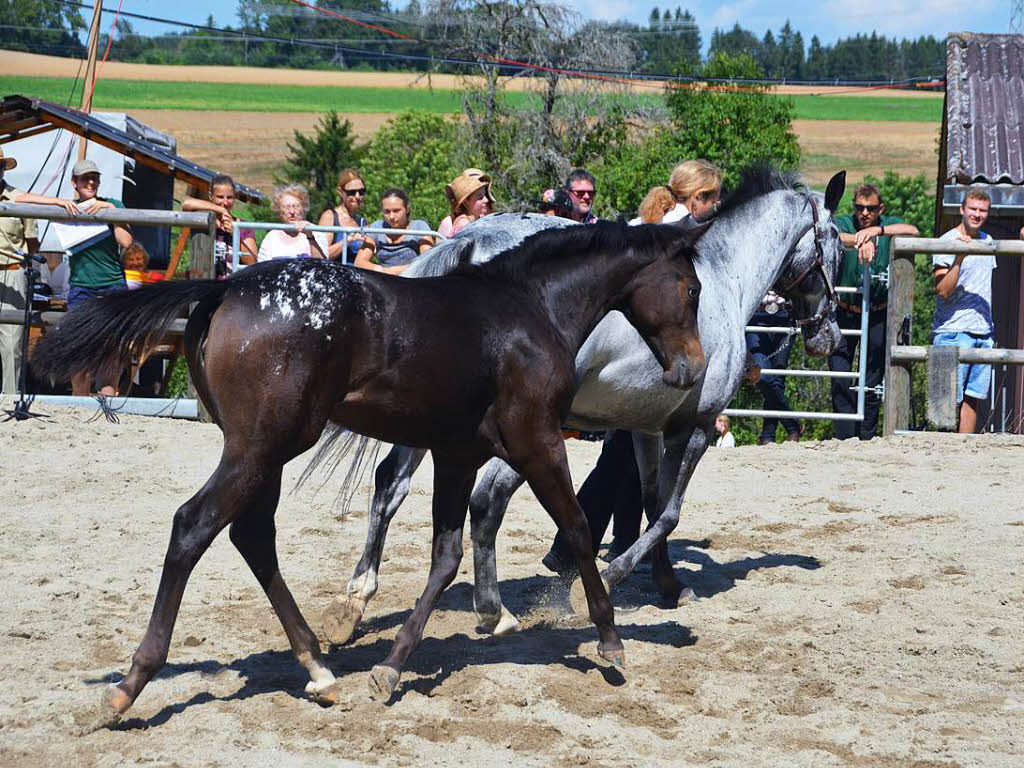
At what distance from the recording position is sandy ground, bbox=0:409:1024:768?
12.7ft

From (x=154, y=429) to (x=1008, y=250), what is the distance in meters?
6.39

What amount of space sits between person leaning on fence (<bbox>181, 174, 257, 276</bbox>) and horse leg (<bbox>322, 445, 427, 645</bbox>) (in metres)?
4.17

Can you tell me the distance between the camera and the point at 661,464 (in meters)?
5.75

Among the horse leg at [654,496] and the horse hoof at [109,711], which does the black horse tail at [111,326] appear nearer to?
the horse hoof at [109,711]

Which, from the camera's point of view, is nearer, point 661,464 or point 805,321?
point 661,464

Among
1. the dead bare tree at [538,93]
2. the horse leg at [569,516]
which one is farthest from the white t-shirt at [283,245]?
the dead bare tree at [538,93]

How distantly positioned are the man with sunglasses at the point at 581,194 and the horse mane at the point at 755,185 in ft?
3.08

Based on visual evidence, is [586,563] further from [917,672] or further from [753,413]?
[753,413]

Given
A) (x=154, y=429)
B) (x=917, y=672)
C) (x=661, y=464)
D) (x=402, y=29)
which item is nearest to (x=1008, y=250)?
(x=661, y=464)

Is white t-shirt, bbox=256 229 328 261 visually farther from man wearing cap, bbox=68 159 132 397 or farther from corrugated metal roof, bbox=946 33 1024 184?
corrugated metal roof, bbox=946 33 1024 184

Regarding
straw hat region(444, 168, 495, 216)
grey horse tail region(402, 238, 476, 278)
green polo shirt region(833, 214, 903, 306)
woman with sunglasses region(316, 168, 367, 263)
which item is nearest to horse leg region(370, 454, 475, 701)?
grey horse tail region(402, 238, 476, 278)

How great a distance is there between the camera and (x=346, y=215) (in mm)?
8992

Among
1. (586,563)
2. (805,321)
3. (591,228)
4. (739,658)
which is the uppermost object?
(591,228)

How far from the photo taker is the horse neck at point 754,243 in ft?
19.5
